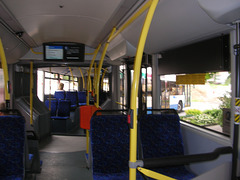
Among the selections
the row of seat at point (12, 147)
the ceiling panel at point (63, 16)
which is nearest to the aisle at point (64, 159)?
the row of seat at point (12, 147)

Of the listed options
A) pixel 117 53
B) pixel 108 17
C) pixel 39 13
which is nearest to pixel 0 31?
pixel 39 13

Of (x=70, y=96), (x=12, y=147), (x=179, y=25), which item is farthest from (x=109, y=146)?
(x=70, y=96)

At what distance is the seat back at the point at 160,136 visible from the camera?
2.56m

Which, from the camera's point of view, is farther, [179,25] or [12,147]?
[12,147]

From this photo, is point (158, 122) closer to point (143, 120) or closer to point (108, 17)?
point (143, 120)

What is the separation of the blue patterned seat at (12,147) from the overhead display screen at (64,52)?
2.14m

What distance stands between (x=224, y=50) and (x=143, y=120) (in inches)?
48.2

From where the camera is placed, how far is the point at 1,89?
16.4ft

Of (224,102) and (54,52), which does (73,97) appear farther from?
(224,102)

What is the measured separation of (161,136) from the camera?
257 cm

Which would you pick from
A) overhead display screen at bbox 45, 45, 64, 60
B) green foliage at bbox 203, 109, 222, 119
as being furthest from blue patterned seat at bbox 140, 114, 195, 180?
overhead display screen at bbox 45, 45, 64, 60

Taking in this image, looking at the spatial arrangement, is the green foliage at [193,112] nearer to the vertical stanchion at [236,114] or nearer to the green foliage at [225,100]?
the green foliage at [225,100]

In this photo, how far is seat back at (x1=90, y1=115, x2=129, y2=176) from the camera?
2430 millimetres

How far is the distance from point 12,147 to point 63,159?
200 cm
